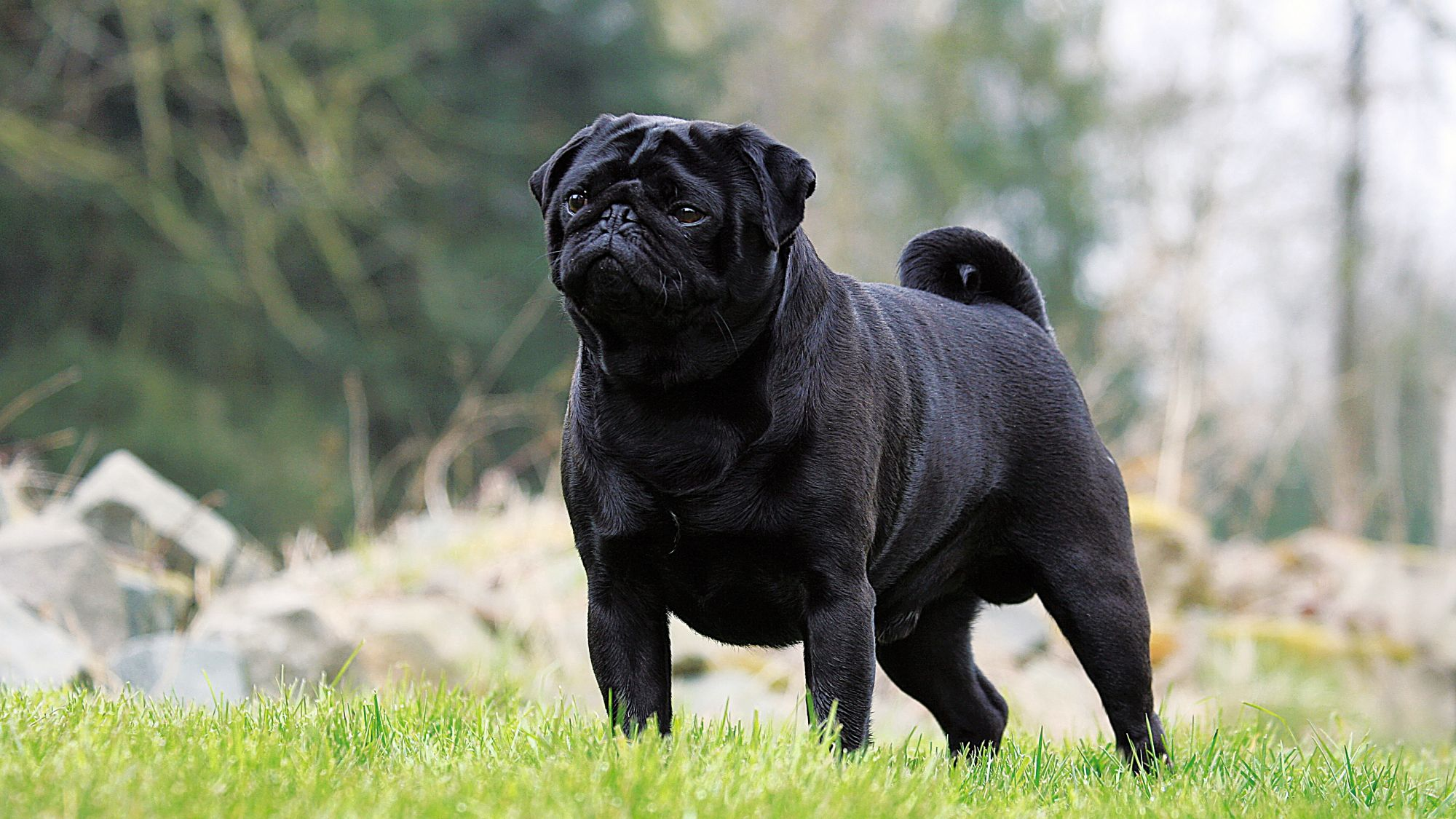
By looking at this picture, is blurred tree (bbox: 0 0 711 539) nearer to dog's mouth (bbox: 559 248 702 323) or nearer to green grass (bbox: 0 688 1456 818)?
green grass (bbox: 0 688 1456 818)

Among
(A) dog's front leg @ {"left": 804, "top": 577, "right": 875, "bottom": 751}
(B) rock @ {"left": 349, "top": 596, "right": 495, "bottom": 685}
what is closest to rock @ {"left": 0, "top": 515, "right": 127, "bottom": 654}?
(B) rock @ {"left": 349, "top": 596, "right": 495, "bottom": 685}

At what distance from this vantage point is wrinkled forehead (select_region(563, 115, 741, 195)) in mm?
2988

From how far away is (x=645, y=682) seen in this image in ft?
10.1

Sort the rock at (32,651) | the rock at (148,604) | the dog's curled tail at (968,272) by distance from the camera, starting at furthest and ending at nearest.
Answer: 1. the rock at (148,604)
2. the rock at (32,651)
3. the dog's curled tail at (968,272)

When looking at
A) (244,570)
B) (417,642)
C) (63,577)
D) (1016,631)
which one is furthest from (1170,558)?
(63,577)

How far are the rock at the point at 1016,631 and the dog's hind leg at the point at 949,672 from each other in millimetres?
3807

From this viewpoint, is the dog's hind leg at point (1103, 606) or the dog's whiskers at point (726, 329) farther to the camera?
the dog's hind leg at point (1103, 606)

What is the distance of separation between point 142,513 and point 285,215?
10.0m

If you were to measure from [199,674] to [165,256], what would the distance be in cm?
1283

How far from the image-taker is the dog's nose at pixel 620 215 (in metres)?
2.93

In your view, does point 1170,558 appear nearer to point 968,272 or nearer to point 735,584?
point 968,272

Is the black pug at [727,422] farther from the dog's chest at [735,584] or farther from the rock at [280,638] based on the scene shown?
the rock at [280,638]

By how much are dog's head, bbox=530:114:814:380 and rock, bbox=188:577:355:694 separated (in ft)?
10.4

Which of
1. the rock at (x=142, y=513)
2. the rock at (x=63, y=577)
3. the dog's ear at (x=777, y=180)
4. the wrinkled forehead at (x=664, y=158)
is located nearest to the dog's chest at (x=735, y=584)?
the dog's ear at (x=777, y=180)
